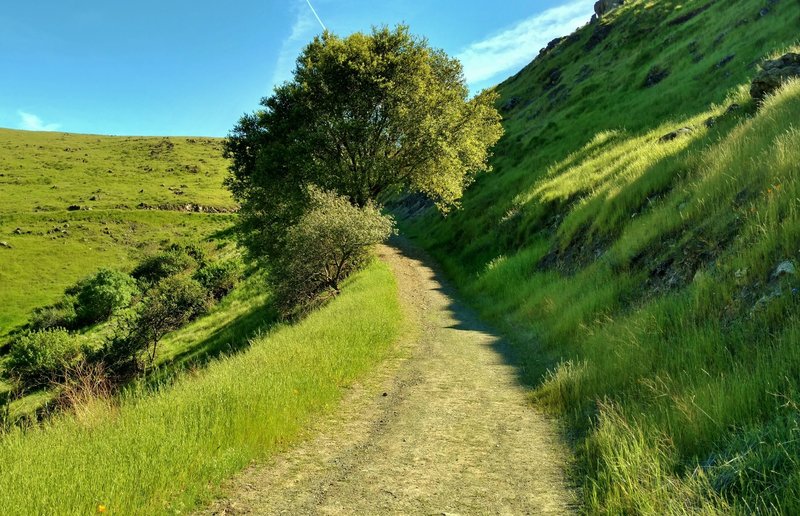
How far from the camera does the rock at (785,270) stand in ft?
19.4

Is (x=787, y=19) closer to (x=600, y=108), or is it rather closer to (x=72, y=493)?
(x=600, y=108)

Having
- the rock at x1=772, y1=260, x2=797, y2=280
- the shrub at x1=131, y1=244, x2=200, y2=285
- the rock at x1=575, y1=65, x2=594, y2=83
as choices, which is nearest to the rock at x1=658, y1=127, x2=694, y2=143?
the rock at x1=772, y1=260, x2=797, y2=280

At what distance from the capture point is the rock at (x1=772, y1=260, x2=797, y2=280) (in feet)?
19.4

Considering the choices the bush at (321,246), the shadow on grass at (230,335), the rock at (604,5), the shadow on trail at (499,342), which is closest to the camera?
the shadow on trail at (499,342)

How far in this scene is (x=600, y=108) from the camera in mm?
38438

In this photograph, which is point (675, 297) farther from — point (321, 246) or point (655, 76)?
point (655, 76)

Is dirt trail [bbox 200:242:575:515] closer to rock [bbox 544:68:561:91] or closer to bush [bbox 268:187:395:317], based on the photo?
bush [bbox 268:187:395:317]

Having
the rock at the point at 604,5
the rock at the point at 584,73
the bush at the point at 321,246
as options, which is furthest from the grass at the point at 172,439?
the rock at the point at 604,5

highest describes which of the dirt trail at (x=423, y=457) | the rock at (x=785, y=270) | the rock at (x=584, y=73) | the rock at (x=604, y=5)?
the rock at (x=604, y=5)

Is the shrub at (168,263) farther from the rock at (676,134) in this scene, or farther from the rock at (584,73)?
the rock at (676,134)

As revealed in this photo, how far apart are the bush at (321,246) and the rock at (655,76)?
2729cm

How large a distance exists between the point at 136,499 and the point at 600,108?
139 feet

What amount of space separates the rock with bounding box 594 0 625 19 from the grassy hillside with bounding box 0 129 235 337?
312 ft

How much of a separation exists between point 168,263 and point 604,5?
102m
